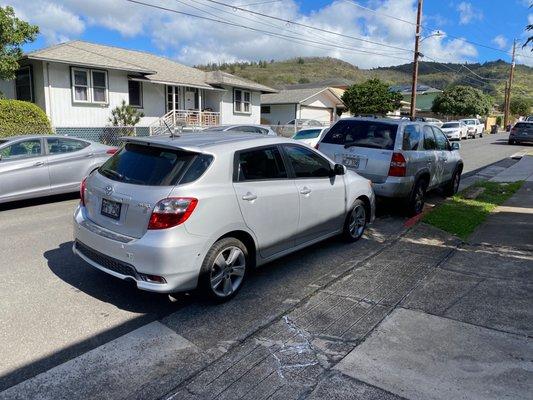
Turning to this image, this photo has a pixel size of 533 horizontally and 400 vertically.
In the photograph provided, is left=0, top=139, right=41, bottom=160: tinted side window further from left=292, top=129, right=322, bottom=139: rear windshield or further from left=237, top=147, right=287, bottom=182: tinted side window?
left=292, top=129, right=322, bottom=139: rear windshield

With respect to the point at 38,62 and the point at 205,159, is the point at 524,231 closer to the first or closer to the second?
the point at 205,159

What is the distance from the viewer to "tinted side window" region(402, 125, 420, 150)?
801 centimetres

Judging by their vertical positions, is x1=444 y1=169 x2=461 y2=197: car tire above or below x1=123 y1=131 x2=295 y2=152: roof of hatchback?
below

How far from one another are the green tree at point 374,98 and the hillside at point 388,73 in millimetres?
66181

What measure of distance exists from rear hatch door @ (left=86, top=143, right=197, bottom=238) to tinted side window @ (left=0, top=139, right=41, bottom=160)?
15.4 feet

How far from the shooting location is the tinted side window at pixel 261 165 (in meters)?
4.66

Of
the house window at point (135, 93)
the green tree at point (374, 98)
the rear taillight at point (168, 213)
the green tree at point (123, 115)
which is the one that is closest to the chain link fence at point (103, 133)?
the green tree at point (123, 115)

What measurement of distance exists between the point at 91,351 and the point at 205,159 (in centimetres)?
193

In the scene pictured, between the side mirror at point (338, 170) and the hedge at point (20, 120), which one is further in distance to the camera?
the hedge at point (20, 120)

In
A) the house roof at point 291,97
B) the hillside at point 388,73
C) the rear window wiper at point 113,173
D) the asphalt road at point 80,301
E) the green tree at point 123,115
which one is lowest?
the asphalt road at point 80,301

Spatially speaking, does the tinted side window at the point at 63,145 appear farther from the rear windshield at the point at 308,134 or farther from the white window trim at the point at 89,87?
the white window trim at the point at 89,87

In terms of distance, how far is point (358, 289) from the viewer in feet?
16.2

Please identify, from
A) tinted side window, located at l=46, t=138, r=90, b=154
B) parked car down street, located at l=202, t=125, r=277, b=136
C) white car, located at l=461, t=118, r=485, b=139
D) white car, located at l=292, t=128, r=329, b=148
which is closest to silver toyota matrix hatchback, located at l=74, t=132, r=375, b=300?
tinted side window, located at l=46, t=138, r=90, b=154

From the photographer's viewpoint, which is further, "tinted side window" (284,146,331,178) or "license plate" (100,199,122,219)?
"tinted side window" (284,146,331,178)
